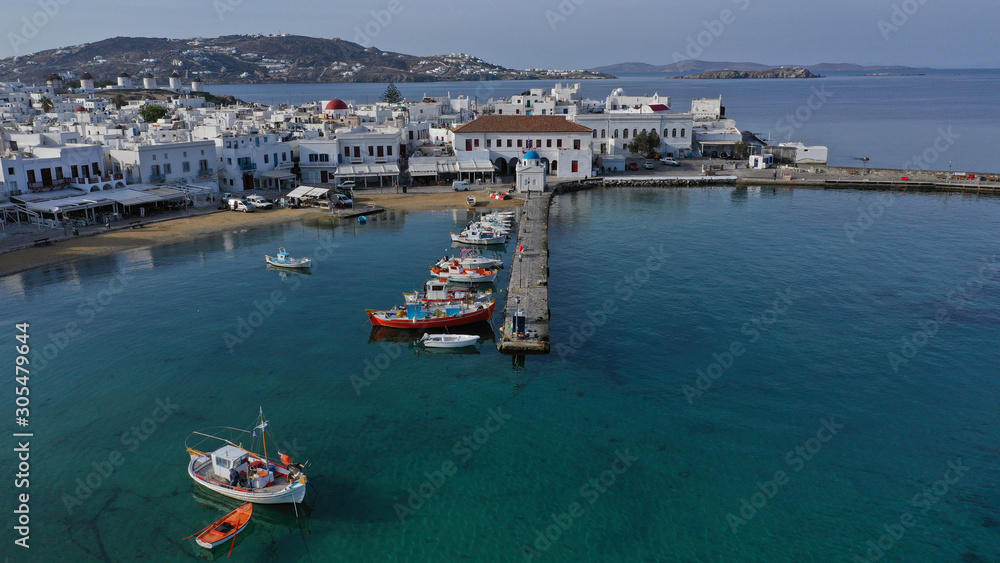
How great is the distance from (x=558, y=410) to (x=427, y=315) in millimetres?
9602

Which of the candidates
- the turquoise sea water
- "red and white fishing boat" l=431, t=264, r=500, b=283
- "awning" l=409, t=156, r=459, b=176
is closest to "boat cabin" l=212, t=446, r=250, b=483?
the turquoise sea water

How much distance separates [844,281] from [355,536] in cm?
3091

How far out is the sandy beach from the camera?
4012 cm

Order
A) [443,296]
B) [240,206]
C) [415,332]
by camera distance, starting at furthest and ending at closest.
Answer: [240,206], [443,296], [415,332]

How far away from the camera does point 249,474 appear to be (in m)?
19.0

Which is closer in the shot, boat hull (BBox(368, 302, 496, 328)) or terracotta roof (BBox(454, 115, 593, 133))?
boat hull (BBox(368, 302, 496, 328))

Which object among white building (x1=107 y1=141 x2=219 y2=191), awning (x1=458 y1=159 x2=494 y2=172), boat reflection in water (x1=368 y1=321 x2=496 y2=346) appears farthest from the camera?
awning (x1=458 y1=159 x2=494 y2=172)

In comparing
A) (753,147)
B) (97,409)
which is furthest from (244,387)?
(753,147)

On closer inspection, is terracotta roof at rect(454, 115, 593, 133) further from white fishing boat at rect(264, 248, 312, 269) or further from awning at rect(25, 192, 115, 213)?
awning at rect(25, 192, 115, 213)

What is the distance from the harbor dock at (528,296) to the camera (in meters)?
27.9

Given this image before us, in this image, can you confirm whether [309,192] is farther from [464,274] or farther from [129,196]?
[464,274]

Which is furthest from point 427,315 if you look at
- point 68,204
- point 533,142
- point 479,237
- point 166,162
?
point 533,142

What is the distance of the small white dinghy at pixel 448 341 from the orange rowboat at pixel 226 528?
38.9 feet

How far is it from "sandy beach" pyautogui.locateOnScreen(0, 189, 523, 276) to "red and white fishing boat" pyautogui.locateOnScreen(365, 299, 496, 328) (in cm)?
2326
